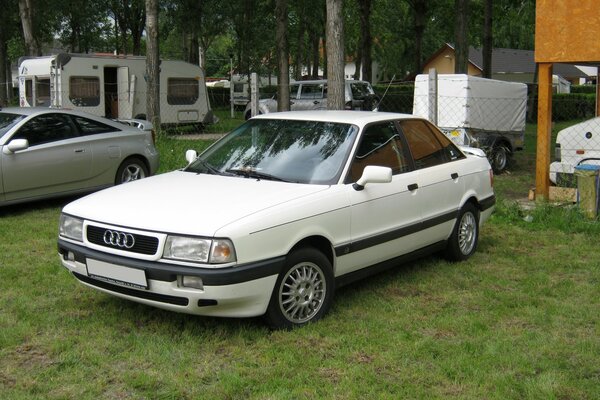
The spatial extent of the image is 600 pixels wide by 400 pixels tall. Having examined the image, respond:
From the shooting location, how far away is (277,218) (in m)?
4.62

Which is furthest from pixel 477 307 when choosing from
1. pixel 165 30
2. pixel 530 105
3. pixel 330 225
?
pixel 165 30

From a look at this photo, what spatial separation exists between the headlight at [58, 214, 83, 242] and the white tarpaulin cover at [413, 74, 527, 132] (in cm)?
955

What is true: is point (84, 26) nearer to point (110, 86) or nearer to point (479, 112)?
point (110, 86)

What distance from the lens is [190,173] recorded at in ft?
19.1

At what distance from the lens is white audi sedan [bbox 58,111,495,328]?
173 inches

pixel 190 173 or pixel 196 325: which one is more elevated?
pixel 190 173

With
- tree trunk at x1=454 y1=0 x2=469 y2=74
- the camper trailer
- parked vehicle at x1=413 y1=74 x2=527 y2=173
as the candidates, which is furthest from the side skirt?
tree trunk at x1=454 y1=0 x2=469 y2=74

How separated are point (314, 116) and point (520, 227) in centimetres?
387

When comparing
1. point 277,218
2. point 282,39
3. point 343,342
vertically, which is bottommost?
point 343,342

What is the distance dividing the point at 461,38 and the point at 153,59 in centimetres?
946

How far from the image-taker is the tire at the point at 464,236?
22.1 ft

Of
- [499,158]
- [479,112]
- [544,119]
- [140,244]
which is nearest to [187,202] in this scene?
[140,244]

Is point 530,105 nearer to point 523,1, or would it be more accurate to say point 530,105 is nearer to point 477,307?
point 523,1

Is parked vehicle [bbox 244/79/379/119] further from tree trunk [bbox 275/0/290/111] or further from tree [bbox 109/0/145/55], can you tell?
tree [bbox 109/0/145/55]
